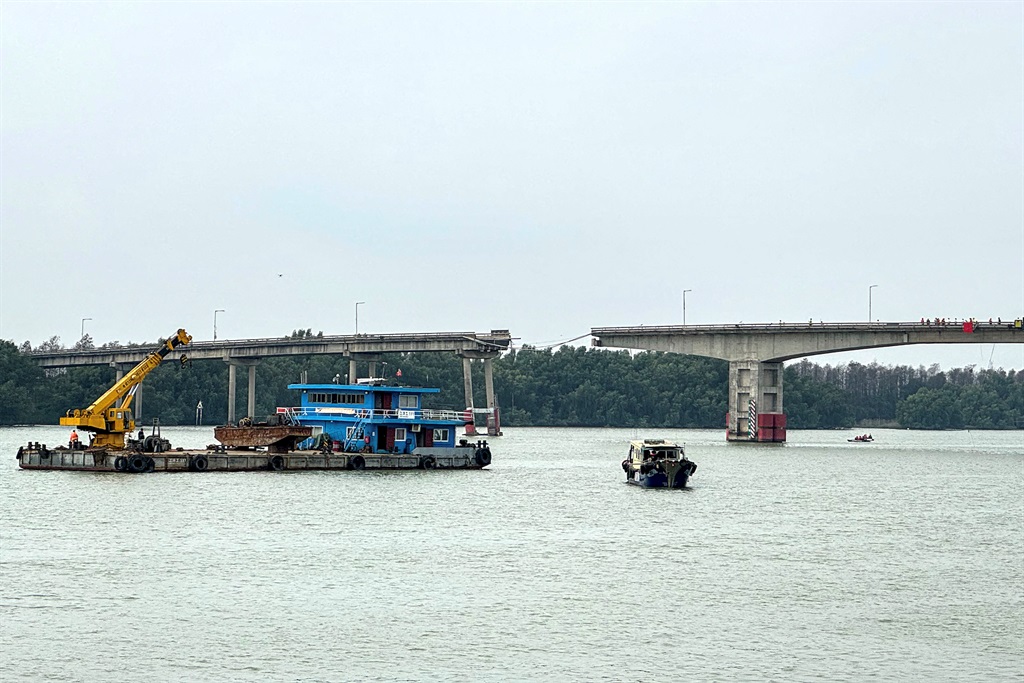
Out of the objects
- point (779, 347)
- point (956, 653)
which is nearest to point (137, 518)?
point (956, 653)

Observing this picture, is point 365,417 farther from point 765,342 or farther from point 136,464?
point 765,342

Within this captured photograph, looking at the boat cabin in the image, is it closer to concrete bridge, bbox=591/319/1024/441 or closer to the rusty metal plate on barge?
the rusty metal plate on barge

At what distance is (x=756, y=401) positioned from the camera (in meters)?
149

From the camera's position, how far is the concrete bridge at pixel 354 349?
17438 cm

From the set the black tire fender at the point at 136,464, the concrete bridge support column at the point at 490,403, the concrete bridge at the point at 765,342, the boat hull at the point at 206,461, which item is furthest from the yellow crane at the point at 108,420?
the concrete bridge support column at the point at 490,403

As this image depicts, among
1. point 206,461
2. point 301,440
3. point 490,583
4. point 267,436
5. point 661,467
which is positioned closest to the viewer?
point 490,583

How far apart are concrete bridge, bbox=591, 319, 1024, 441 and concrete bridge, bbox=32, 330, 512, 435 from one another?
63.6ft

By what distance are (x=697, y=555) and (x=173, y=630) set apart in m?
22.6

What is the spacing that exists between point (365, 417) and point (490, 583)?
4507 cm

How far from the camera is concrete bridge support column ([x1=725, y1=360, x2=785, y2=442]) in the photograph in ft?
489

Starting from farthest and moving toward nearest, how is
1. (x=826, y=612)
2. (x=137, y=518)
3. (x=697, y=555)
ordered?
(x=137, y=518), (x=697, y=555), (x=826, y=612)

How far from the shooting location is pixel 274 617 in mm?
37938

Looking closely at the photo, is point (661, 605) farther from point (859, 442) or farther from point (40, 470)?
point (859, 442)

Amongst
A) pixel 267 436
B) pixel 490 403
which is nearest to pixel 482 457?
pixel 267 436
